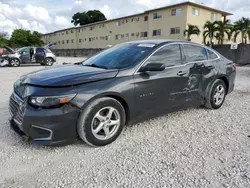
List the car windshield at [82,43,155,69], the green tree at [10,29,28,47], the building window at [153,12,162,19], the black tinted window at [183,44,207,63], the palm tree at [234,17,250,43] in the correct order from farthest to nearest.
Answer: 1. the green tree at [10,29,28,47]
2. the building window at [153,12,162,19]
3. the palm tree at [234,17,250,43]
4. the black tinted window at [183,44,207,63]
5. the car windshield at [82,43,155,69]

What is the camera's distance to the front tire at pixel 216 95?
165 inches

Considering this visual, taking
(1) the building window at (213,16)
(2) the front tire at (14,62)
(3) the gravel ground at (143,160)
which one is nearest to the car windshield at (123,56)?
(3) the gravel ground at (143,160)

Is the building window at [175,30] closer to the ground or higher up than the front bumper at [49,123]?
higher up

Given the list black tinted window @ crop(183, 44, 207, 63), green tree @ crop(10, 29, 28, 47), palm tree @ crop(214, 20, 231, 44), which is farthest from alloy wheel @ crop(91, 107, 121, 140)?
green tree @ crop(10, 29, 28, 47)

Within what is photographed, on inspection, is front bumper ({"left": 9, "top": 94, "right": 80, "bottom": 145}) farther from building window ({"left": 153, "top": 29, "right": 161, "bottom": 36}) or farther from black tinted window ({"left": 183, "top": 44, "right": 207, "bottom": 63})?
building window ({"left": 153, "top": 29, "right": 161, "bottom": 36})

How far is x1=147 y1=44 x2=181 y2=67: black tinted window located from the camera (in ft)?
10.8

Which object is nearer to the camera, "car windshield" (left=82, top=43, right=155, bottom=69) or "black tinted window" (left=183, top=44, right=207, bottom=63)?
"car windshield" (left=82, top=43, right=155, bottom=69)

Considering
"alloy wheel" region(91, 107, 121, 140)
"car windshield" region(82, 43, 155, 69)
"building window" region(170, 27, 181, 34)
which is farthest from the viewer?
"building window" region(170, 27, 181, 34)

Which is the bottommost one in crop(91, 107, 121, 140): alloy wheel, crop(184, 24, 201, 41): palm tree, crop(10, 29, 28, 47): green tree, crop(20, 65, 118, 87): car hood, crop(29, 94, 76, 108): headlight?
crop(91, 107, 121, 140): alloy wheel

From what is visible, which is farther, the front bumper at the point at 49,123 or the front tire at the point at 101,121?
the front tire at the point at 101,121

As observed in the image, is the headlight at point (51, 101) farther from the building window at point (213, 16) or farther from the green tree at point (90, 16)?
the green tree at point (90, 16)

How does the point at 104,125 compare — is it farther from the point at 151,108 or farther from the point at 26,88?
the point at 26,88

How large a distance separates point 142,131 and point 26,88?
1.88 m

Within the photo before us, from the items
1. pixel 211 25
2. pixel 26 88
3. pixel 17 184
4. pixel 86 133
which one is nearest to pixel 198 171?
pixel 86 133
